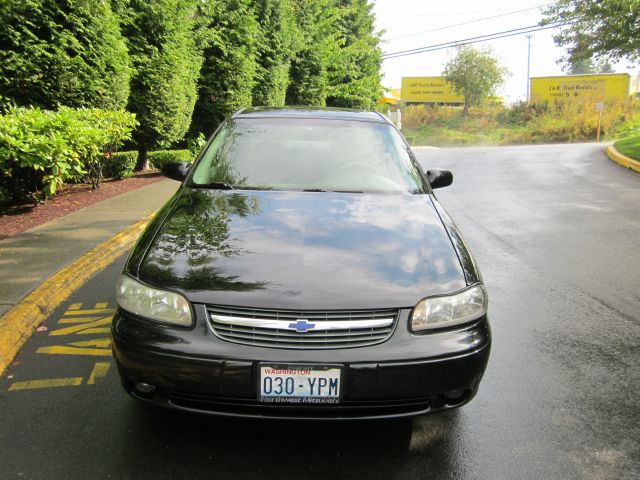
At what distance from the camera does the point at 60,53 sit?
836 centimetres

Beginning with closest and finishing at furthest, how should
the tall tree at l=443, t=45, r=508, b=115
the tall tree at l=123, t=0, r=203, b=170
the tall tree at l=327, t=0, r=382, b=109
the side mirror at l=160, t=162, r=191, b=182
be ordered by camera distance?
1. the side mirror at l=160, t=162, r=191, b=182
2. the tall tree at l=123, t=0, r=203, b=170
3. the tall tree at l=327, t=0, r=382, b=109
4. the tall tree at l=443, t=45, r=508, b=115

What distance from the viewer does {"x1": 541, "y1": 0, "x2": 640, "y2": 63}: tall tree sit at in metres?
13.0

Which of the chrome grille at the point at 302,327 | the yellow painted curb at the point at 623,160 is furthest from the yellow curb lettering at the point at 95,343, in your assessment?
the yellow painted curb at the point at 623,160

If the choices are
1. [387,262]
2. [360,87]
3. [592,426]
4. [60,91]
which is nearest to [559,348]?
[592,426]

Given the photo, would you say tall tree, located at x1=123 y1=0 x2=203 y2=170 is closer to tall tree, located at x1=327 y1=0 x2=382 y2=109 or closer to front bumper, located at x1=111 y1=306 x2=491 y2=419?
front bumper, located at x1=111 y1=306 x2=491 y2=419

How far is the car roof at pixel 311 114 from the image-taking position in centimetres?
431

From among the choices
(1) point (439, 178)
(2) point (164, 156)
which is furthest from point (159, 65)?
(1) point (439, 178)


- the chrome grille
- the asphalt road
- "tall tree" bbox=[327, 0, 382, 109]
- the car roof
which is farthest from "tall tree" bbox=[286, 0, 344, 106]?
the chrome grille

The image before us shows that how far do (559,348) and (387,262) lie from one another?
1.82 metres

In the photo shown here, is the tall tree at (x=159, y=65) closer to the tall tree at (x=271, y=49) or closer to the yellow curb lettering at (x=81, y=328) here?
the tall tree at (x=271, y=49)

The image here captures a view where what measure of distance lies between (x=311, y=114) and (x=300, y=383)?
2.60 metres

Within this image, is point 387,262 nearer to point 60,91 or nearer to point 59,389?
point 59,389

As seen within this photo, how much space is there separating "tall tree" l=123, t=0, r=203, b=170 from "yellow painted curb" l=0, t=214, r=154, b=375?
19.9 feet

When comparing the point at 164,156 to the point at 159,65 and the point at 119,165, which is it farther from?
the point at 159,65
